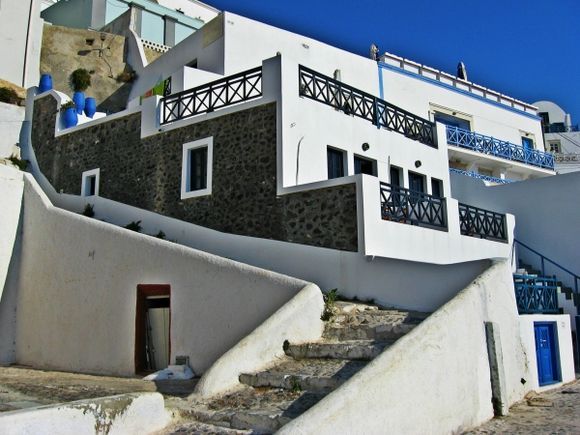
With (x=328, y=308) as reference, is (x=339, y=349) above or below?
below

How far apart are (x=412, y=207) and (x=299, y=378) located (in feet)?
18.8

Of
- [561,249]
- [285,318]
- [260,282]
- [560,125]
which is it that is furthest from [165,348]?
[560,125]

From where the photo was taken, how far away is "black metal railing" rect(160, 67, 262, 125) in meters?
12.8

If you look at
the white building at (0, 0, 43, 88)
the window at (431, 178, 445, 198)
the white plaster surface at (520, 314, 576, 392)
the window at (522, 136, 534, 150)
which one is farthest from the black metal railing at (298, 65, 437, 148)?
the white building at (0, 0, 43, 88)

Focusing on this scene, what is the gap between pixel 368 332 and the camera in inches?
304

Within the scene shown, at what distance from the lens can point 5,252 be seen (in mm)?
13000

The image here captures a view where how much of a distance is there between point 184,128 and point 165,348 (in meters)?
5.67

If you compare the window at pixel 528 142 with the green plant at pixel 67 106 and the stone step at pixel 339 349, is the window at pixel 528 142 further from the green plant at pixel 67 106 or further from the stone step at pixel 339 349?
the stone step at pixel 339 349

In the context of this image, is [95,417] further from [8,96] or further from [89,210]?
[8,96]

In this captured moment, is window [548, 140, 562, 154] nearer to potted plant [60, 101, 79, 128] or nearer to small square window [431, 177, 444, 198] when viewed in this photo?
small square window [431, 177, 444, 198]

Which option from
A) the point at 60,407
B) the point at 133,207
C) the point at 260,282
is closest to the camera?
the point at 60,407

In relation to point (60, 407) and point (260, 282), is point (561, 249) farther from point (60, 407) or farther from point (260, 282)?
point (60, 407)

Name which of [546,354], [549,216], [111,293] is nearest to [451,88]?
[549,216]

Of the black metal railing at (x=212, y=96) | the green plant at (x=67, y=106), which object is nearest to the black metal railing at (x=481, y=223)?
the black metal railing at (x=212, y=96)
